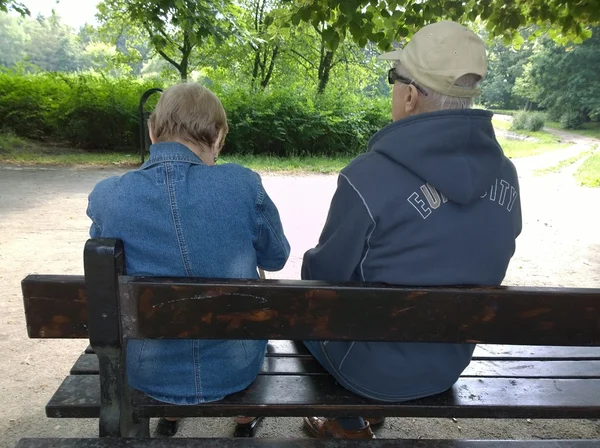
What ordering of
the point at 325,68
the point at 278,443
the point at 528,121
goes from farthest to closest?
1. the point at 528,121
2. the point at 325,68
3. the point at 278,443

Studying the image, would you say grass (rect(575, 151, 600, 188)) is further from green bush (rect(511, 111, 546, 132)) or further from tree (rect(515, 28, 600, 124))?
green bush (rect(511, 111, 546, 132))

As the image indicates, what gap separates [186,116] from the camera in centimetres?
178

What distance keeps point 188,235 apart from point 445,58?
0.95 meters

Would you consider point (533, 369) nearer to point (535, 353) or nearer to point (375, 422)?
point (535, 353)

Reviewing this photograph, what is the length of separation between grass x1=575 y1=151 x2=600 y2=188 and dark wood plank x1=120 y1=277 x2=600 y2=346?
12.4 metres

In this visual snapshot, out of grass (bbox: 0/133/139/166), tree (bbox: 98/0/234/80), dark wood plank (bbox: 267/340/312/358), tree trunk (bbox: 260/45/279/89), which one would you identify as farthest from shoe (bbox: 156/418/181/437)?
tree trunk (bbox: 260/45/279/89)

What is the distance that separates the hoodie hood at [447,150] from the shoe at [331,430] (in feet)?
3.60

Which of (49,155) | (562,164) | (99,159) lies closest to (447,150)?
(99,159)

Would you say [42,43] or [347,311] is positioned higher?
[347,311]

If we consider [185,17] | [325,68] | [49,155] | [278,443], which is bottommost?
[49,155]

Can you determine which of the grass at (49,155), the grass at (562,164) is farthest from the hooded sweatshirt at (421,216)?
the grass at (562,164)

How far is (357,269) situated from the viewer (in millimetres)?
1715

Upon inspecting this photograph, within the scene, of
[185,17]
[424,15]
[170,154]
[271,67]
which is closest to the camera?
[170,154]

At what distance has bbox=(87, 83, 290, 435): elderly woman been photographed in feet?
5.06
